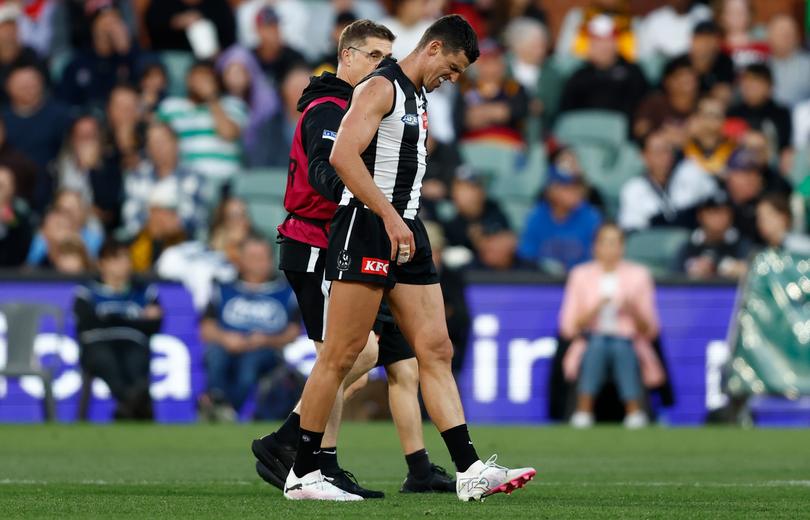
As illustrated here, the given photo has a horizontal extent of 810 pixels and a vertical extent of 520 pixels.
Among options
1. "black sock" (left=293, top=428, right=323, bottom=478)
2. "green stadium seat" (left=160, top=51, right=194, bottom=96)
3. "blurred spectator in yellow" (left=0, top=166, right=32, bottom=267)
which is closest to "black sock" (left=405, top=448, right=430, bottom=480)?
"black sock" (left=293, top=428, right=323, bottom=478)

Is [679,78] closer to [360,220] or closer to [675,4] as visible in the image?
[675,4]

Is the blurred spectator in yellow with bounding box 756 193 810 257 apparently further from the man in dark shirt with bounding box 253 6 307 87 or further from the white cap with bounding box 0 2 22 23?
the white cap with bounding box 0 2 22 23

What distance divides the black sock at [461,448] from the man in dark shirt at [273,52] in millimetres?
12383

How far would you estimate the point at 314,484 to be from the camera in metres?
7.82

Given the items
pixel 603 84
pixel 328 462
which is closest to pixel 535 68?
pixel 603 84

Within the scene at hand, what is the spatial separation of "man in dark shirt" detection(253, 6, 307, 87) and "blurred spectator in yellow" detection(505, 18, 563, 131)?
2.62 m

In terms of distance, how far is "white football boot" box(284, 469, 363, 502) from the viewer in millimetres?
7781

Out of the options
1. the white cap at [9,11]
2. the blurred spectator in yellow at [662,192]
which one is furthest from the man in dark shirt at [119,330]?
the blurred spectator in yellow at [662,192]

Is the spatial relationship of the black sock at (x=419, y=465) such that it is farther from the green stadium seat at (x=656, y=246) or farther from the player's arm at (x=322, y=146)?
the green stadium seat at (x=656, y=246)

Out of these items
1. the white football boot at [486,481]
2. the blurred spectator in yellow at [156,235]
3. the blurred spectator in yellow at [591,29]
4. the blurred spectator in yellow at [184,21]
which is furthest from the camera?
the blurred spectator in yellow at [591,29]

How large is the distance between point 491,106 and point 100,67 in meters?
4.68

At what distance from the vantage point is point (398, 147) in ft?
25.2

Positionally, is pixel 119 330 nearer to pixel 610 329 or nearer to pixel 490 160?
pixel 610 329

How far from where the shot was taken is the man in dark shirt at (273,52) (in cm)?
1980
